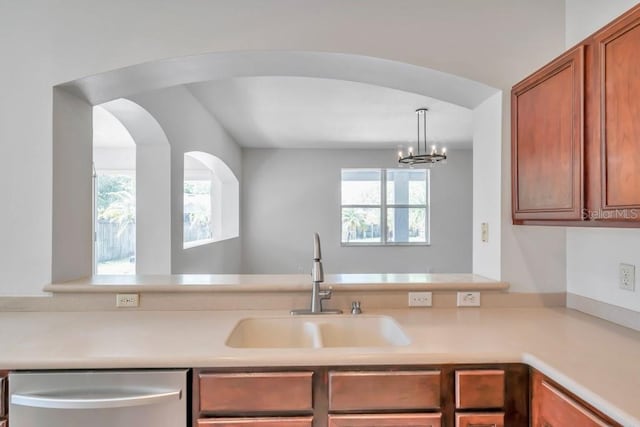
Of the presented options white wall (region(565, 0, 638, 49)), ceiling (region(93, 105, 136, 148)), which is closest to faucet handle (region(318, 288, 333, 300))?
white wall (region(565, 0, 638, 49))

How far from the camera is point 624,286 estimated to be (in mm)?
1578

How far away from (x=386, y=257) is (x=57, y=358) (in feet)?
21.2

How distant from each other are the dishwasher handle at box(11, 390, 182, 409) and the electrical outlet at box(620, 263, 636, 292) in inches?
70.2

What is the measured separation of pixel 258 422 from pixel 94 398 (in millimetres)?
539

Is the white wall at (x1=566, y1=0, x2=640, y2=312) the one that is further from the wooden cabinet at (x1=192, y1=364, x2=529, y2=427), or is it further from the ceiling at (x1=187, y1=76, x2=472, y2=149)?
the ceiling at (x1=187, y1=76, x2=472, y2=149)

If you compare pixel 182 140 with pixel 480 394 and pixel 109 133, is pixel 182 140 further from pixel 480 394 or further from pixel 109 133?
pixel 480 394

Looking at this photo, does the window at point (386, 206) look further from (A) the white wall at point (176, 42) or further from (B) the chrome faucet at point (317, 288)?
(B) the chrome faucet at point (317, 288)

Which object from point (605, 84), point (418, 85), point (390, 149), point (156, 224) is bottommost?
point (156, 224)

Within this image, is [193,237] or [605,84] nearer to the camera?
[605,84]

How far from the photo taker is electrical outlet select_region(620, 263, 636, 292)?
1.53 metres

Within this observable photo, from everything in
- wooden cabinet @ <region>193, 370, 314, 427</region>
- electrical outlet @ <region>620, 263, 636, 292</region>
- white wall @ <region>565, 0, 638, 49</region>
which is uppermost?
white wall @ <region>565, 0, 638, 49</region>

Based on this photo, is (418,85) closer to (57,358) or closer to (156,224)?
(57,358)

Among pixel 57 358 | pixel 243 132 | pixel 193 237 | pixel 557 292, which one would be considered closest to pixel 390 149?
pixel 243 132

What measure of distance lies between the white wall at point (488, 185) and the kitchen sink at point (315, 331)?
2.34 ft
